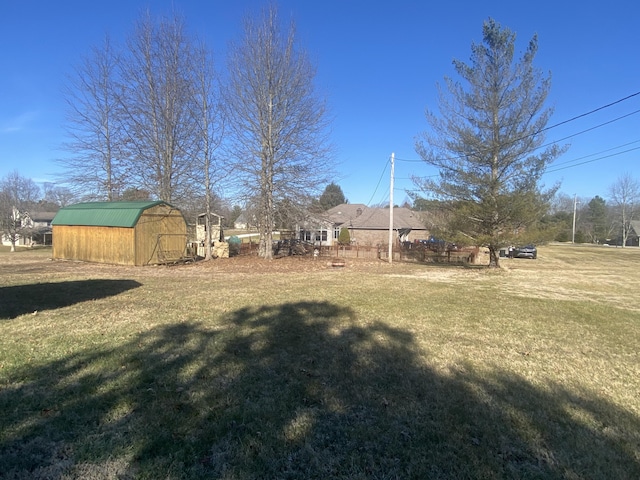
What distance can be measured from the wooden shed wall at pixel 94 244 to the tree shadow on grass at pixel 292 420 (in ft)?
50.0

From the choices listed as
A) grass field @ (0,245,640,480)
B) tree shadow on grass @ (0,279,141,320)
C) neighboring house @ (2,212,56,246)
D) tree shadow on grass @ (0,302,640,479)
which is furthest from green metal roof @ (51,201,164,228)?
neighboring house @ (2,212,56,246)

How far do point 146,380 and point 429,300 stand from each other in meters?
7.31

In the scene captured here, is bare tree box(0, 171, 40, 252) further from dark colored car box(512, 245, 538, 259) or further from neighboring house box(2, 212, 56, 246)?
dark colored car box(512, 245, 538, 259)

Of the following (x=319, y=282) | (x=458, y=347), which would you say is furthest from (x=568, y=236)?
(x=458, y=347)

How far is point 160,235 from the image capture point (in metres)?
20.1

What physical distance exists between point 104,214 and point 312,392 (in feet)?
65.3

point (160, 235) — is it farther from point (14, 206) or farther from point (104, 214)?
point (14, 206)

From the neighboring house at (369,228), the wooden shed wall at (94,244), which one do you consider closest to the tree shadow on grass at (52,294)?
the wooden shed wall at (94,244)

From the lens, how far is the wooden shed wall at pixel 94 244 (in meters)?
18.9

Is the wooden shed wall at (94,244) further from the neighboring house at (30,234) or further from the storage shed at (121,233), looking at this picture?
the neighboring house at (30,234)

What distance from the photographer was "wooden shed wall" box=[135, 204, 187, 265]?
19.0m

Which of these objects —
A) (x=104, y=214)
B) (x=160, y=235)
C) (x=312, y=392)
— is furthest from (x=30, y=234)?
(x=312, y=392)

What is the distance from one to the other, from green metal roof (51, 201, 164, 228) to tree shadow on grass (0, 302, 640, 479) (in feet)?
50.4

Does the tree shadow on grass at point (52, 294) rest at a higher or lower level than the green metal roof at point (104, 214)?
lower
